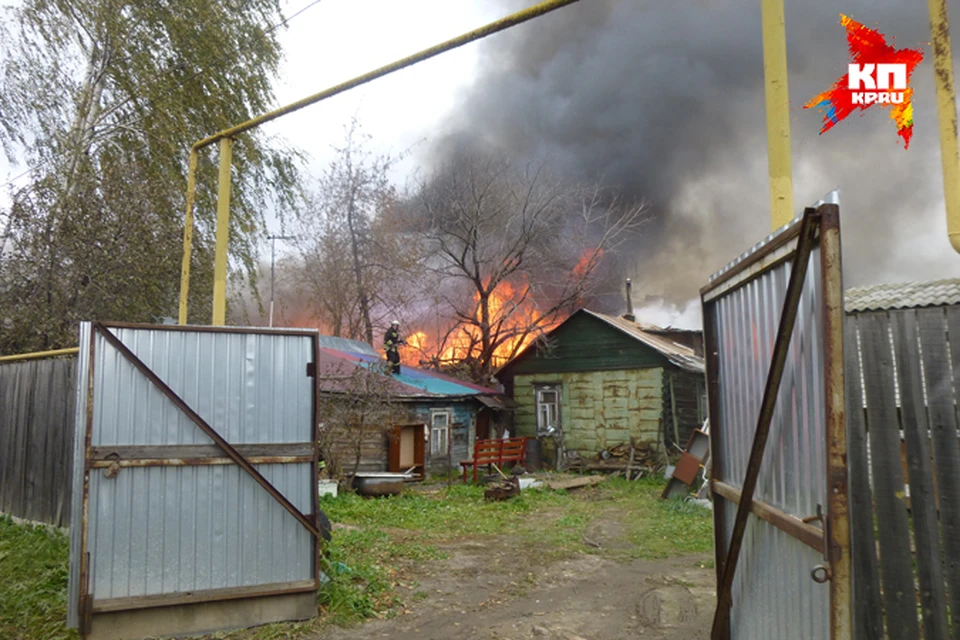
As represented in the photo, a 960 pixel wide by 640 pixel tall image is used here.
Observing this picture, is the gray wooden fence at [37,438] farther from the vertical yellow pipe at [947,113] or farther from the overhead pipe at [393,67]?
the vertical yellow pipe at [947,113]

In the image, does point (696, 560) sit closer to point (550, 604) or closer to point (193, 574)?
point (550, 604)

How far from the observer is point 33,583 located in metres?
6.62

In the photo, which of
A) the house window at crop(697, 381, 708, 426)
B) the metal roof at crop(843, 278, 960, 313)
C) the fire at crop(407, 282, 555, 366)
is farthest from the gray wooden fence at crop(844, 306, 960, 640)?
the fire at crop(407, 282, 555, 366)

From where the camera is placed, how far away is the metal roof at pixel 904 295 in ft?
12.6

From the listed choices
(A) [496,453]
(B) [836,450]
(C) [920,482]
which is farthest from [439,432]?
(B) [836,450]

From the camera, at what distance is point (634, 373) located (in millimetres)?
22234

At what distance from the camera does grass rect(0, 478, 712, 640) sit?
619cm

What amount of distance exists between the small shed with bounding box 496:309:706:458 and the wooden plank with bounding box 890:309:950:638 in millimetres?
17781

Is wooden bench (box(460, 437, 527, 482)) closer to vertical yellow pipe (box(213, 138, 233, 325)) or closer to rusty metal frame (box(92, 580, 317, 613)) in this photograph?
vertical yellow pipe (box(213, 138, 233, 325))

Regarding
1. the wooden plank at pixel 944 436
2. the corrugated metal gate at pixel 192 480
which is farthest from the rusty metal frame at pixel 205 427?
the wooden plank at pixel 944 436

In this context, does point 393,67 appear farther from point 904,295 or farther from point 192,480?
point 904,295

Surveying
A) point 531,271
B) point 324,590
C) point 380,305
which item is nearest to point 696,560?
point 324,590

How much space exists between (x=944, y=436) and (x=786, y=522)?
1.06 m

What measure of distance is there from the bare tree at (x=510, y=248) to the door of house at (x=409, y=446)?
28.1 feet
